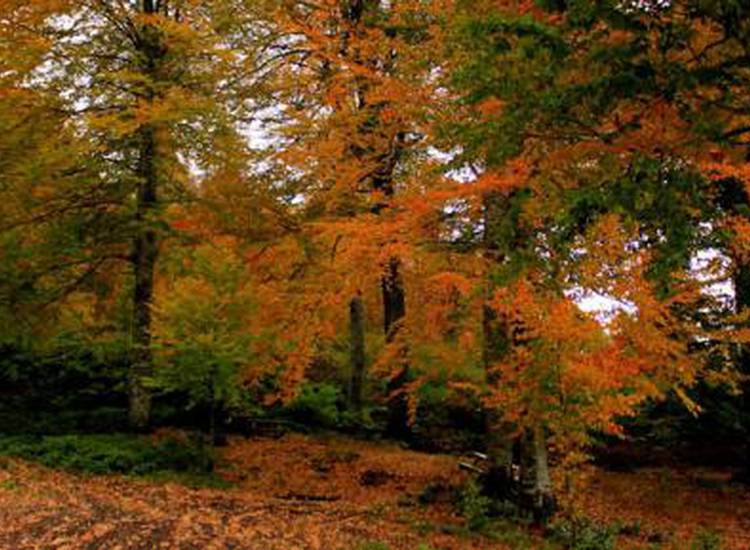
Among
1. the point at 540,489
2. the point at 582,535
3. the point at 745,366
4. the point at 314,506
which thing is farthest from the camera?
the point at 745,366

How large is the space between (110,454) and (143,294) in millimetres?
3498

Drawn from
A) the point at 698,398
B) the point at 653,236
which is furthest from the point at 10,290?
the point at 698,398

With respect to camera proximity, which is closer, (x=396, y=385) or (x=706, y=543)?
(x=706, y=543)

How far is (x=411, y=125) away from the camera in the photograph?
1035 centimetres

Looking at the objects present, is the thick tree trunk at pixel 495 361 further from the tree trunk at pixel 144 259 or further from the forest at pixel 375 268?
the tree trunk at pixel 144 259

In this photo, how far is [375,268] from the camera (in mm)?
9852

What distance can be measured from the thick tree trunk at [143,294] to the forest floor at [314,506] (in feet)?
6.44

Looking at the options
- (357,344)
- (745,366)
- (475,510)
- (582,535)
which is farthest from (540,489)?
(357,344)

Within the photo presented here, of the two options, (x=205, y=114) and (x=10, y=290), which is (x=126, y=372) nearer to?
(x=10, y=290)

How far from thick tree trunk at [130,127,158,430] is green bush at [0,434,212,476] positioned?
0.93 meters

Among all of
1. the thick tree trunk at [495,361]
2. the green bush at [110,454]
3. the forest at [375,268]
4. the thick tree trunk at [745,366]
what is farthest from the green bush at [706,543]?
the green bush at [110,454]

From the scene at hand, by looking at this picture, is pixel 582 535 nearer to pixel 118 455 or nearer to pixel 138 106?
pixel 118 455

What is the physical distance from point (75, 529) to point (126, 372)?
7673 mm

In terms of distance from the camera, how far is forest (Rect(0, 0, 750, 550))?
518 cm
